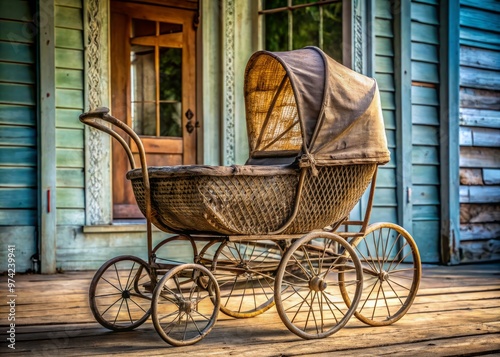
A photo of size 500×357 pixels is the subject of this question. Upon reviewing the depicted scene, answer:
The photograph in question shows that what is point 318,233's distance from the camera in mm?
3174

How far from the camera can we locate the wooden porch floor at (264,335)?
2830 mm

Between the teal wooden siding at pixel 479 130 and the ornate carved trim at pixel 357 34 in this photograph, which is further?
the teal wooden siding at pixel 479 130

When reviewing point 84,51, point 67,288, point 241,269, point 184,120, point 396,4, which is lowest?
point 67,288

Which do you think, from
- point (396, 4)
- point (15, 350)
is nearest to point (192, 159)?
point (396, 4)

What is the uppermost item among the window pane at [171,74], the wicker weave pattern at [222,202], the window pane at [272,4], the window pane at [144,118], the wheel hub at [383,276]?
the window pane at [272,4]

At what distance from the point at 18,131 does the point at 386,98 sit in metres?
3.20

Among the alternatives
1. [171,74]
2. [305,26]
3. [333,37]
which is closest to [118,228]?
[171,74]

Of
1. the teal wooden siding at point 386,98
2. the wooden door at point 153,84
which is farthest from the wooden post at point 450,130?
the wooden door at point 153,84

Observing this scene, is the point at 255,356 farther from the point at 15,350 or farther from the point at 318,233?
the point at 15,350

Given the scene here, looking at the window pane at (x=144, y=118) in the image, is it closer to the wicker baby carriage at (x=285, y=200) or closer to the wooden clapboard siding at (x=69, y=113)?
the wooden clapboard siding at (x=69, y=113)

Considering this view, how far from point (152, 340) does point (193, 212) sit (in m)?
0.61

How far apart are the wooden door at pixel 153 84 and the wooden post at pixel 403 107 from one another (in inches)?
74.5

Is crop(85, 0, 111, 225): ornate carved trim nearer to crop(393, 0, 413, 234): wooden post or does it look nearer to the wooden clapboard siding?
the wooden clapboard siding

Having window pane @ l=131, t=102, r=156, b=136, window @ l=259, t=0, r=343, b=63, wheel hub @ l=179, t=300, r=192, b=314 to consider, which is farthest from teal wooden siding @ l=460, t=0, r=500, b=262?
wheel hub @ l=179, t=300, r=192, b=314
